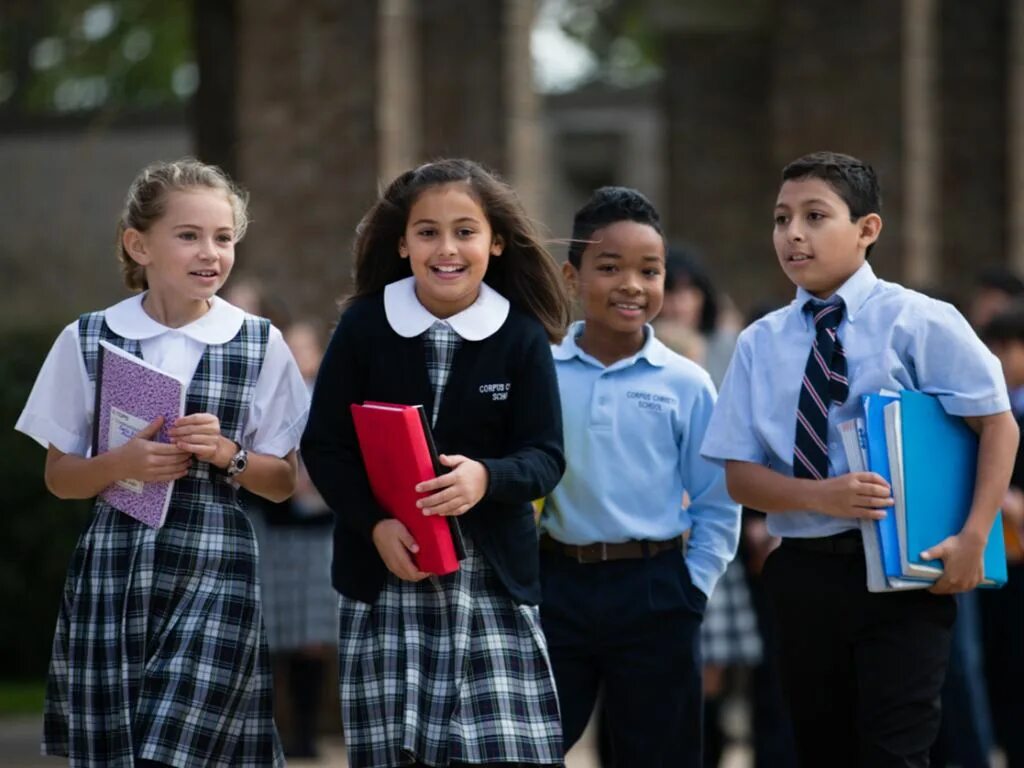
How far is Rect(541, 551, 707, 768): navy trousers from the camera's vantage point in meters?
5.00

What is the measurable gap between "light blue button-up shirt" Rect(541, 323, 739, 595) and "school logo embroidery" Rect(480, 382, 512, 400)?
21.8 inches

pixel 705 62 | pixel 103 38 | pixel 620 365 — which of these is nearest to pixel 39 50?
pixel 103 38

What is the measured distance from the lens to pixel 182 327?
4.77 meters

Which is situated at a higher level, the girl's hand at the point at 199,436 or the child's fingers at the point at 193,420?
the child's fingers at the point at 193,420

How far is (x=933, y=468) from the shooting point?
4621 mm

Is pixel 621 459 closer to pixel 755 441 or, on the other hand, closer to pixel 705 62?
pixel 755 441

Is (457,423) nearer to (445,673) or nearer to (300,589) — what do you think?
(445,673)

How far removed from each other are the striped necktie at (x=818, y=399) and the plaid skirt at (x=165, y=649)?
139cm

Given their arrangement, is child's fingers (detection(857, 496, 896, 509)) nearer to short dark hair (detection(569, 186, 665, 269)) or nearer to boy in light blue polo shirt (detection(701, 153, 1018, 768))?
boy in light blue polo shirt (detection(701, 153, 1018, 768))

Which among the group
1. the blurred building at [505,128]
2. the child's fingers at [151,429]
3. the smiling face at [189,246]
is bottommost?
the child's fingers at [151,429]

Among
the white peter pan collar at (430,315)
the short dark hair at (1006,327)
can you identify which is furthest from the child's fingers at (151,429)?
the short dark hair at (1006,327)

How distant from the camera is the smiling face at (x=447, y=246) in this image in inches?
183

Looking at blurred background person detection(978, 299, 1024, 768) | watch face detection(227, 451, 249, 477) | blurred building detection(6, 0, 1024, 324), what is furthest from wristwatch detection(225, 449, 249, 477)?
blurred building detection(6, 0, 1024, 324)

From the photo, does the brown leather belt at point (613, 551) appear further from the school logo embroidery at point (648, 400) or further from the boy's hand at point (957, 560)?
the boy's hand at point (957, 560)
